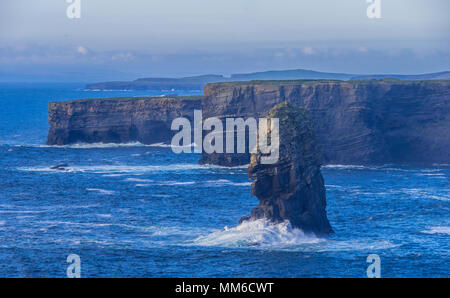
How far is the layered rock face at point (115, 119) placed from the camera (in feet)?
525

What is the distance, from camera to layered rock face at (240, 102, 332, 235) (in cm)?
5938

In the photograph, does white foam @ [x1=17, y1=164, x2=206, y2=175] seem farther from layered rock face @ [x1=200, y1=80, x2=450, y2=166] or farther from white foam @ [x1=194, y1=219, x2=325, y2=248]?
white foam @ [x1=194, y1=219, x2=325, y2=248]

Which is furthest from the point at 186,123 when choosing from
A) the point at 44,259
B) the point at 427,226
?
the point at 44,259

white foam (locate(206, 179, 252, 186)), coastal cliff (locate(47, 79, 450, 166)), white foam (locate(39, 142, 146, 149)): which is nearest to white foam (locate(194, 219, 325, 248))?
white foam (locate(206, 179, 252, 186))

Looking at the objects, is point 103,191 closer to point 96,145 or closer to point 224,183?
point 224,183

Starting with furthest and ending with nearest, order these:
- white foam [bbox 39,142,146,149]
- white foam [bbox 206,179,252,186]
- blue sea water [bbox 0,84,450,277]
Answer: white foam [bbox 39,142,146,149], white foam [bbox 206,179,252,186], blue sea water [bbox 0,84,450,277]

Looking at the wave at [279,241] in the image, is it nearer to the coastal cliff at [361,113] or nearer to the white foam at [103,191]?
the white foam at [103,191]

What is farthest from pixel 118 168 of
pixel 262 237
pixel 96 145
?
pixel 262 237

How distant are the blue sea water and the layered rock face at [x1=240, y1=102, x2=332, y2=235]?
146 centimetres

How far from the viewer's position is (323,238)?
62.1 m

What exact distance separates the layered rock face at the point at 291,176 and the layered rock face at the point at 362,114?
62473 millimetres

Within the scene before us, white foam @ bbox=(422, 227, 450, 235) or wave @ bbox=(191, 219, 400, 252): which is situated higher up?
wave @ bbox=(191, 219, 400, 252)
